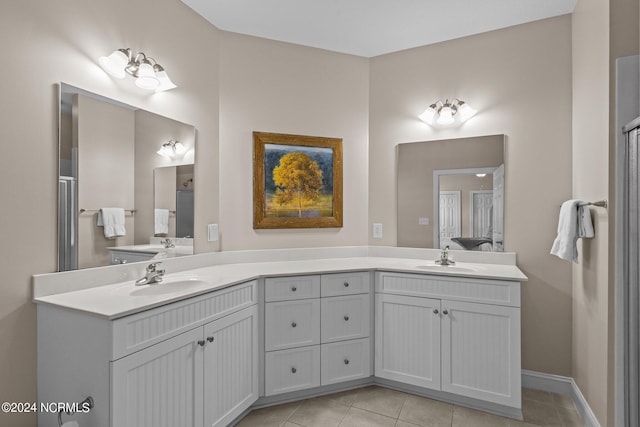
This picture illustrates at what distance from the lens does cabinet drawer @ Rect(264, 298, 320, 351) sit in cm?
220

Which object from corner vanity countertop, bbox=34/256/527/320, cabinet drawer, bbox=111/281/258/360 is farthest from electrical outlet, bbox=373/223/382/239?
cabinet drawer, bbox=111/281/258/360

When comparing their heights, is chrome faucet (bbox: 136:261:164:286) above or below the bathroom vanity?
above

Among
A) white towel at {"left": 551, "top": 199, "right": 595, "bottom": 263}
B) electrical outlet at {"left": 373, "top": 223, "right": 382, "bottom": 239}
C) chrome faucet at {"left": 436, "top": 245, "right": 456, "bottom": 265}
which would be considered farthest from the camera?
electrical outlet at {"left": 373, "top": 223, "right": 382, "bottom": 239}

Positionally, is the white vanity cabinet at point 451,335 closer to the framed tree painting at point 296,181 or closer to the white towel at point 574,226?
the white towel at point 574,226

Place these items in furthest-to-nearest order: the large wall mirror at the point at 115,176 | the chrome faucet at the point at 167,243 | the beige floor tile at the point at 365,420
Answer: the chrome faucet at the point at 167,243
the beige floor tile at the point at 365,420
the large wall mirror at the point at 115,176

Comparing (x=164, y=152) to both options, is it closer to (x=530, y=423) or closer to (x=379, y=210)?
(x=379, y=210)

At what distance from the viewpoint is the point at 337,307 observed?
2.36 metres

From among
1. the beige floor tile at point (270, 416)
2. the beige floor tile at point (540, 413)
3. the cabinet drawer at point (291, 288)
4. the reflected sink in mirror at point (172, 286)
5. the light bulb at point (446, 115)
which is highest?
the light bulb at point (446, 115)

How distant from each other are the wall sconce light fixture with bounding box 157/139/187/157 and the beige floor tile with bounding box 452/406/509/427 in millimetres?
2420

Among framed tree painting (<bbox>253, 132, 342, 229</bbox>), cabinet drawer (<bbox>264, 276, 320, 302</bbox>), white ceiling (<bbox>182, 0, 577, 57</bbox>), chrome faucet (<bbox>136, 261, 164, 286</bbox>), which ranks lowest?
cabinet drawer (<bbox>264, 276, 320, 302</bbox>)

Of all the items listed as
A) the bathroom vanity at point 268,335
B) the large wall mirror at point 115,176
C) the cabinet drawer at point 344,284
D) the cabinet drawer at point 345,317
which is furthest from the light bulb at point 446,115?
the large wall mirror at point 115,176

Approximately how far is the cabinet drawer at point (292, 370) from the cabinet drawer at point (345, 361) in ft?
0.19

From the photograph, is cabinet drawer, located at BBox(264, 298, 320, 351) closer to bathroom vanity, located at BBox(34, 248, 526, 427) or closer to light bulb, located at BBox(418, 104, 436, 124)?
bathroom vanity, located at BBox(34, 248, 526, 427)

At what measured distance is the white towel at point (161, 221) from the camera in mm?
2123
